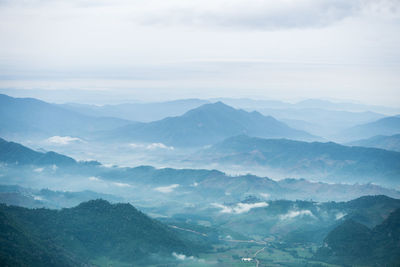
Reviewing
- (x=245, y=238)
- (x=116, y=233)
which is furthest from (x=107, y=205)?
(x=245, y=238)

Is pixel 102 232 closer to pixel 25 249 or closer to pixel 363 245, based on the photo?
pixel 25 249

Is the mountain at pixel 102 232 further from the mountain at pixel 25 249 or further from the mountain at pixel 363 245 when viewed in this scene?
the mountain at pixel 363 245

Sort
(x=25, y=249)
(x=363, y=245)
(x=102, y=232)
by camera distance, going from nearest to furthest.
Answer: (x=25, y=249) < (x=363, y=245) < (x=102, y=232)

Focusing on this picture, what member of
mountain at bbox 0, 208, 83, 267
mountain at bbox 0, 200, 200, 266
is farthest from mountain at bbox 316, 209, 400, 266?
mountain at bbox 0, 208, 83, 267

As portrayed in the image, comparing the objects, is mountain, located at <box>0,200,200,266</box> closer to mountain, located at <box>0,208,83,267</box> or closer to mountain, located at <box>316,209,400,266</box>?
mountain, located at <box>0,208,83,267</box>

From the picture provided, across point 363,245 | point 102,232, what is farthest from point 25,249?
point 363,245

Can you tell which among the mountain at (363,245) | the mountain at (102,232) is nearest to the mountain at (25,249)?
the mountain at (102,232)
